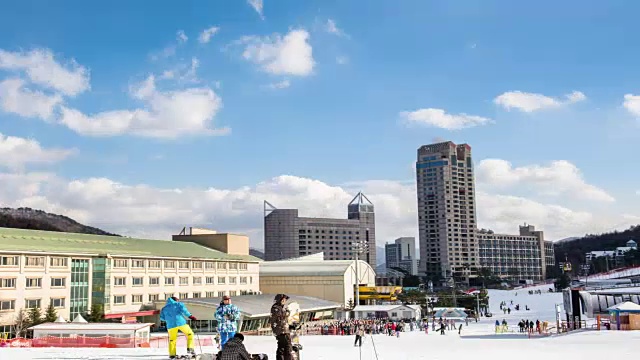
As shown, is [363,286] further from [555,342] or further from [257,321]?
[555,342]

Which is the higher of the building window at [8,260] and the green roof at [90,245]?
the green roof at [90,245]

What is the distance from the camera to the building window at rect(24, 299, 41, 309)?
46.0 m

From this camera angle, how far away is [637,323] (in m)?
36.3

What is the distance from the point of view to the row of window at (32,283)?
146 feet

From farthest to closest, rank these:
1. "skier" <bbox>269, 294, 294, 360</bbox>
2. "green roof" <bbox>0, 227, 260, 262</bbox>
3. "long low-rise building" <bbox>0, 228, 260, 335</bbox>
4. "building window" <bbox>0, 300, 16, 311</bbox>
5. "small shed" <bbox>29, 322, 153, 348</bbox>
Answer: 1. "green roof" <bbox>0, 227, 260, 262</bbox>
2. "long low-rise building" <bbox>0, 228, 260, 335</bbox>
3. "building window" <bbox>0, 300, 16, 311</bbox>
4. "small shed" <bbox>29, 322, 153, 348</bbox>
5. "skier" <bbox>269, 294, 294, 360</bbox>

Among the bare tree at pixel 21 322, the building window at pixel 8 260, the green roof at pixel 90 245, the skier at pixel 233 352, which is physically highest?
the green roof at pixel 90 245

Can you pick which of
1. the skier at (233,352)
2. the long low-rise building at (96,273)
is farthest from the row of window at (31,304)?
the skier at (233,352)

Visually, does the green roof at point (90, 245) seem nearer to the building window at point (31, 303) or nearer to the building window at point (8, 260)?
the building window at point (8, 260)

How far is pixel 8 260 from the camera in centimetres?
4484

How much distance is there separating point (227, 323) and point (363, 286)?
86.2 m

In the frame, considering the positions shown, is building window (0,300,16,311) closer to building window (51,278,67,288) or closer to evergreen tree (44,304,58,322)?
evergreen tree (44,304,58,322)

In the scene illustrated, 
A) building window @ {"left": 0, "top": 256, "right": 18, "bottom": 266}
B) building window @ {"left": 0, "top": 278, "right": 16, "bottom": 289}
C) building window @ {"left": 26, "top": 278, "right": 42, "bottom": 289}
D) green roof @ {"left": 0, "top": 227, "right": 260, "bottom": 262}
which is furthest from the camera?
green roof @ {"left": 0, "top": 227, "right": 260, "bottom": 262}

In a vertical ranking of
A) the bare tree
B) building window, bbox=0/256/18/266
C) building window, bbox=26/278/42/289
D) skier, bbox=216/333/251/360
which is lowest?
the bare tree

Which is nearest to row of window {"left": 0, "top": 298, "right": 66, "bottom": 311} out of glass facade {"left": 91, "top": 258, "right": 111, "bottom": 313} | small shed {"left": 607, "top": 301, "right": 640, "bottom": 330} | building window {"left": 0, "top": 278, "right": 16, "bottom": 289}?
building window {"left": 0, "top": 278, "right": 16, "bottom": 289}
